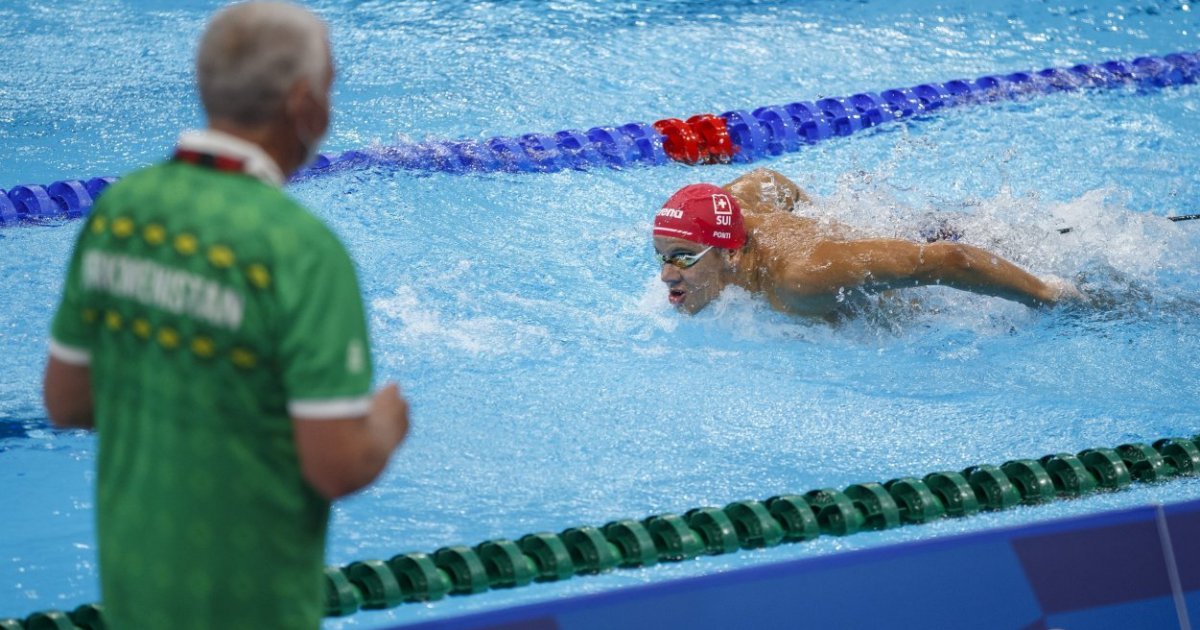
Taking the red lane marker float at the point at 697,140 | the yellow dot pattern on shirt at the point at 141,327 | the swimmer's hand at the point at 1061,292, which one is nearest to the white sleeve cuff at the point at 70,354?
the yellow dot pattern on shirt at the point at 141,327

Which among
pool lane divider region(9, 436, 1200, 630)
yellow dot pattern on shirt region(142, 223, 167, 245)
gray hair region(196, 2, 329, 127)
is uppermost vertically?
gray hair region(196, 2, 329, 127)

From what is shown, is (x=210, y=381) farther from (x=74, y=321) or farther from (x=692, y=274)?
(x=692, y=274)

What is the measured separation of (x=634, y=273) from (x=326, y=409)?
358 centimetres

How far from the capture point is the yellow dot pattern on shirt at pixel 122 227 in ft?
4.44

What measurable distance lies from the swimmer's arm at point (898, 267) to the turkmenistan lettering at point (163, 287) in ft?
8.86

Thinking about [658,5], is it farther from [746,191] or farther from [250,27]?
[250,27]

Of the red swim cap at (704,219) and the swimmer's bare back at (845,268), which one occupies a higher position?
the red swim cap at (704,219)

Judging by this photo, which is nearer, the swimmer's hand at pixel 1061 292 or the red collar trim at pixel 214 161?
the red collar trim at pixel 214 161

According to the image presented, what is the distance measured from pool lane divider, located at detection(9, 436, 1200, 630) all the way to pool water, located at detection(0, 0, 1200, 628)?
12 cm

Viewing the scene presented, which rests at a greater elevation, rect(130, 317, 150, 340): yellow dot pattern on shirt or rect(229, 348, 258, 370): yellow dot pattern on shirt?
rect(130, 317, 150, 340): yellow dot pattern on shirt

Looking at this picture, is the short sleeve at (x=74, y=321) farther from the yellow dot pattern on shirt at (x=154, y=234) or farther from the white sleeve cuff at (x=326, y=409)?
the white sleeve cuff at (x=326, y=409)

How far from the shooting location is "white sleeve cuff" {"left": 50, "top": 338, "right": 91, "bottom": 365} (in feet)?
4.78

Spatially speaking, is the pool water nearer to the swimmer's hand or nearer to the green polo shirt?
the swimmer's hand

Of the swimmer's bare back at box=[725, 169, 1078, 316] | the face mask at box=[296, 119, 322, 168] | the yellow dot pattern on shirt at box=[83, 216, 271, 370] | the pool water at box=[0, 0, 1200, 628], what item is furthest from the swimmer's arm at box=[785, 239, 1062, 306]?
the yellow dot pattern on shirt at box=[83, 216, 271, 370]
